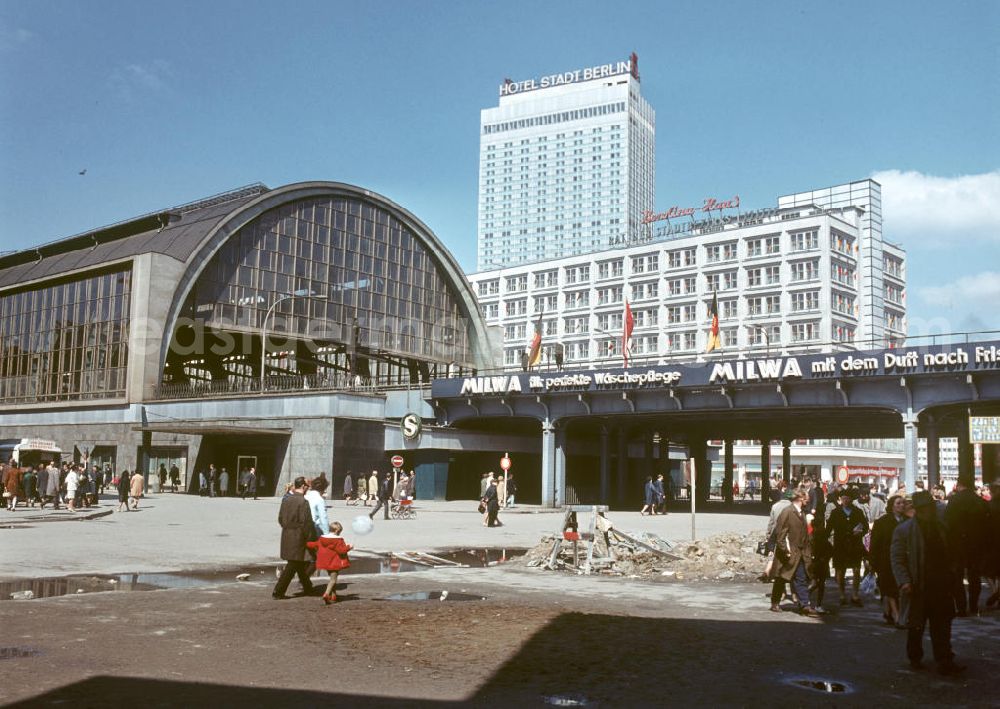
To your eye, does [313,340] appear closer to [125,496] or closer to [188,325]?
[188,325]

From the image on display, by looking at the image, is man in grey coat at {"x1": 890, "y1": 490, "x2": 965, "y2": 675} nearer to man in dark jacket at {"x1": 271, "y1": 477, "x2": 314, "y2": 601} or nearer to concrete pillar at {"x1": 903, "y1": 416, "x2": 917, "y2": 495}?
man in dark jacket at {"x1": 271, "y1": 477, "x2": 314, "y2": 601}

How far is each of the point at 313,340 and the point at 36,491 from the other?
130 feet

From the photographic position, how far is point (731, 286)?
3974 inches

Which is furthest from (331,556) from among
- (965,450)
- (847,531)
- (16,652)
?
(965,450)

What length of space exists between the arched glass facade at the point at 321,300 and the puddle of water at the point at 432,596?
169 ft

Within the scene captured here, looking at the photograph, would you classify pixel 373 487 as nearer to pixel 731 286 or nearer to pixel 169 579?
pixel 169 579

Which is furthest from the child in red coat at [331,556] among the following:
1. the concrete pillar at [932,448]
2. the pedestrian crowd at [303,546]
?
the concrete pillar at [932,448]

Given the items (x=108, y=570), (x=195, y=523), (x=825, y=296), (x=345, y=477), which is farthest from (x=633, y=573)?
(x=825, y=296)

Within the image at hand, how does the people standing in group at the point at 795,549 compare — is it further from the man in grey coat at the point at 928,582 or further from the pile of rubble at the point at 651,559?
the pile of rubble at the point at 651,559

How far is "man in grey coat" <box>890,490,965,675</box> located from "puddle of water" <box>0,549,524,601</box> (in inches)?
410

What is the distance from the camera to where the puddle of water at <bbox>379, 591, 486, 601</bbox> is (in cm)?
1337

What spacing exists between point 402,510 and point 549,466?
1677cm

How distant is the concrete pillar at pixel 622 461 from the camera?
57.8 meters

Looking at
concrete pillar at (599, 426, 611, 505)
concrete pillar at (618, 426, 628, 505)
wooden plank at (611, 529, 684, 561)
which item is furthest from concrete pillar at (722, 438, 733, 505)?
wooden plank at (611, 529, 684, 561)
